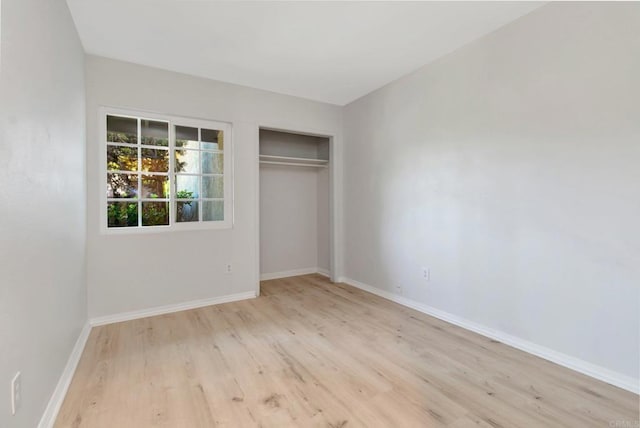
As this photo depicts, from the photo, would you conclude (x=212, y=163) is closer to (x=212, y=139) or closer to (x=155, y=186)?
(x=212, y=139)

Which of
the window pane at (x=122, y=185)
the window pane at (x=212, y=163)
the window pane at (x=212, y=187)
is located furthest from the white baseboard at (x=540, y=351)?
the window pane at (x=122, y=185)

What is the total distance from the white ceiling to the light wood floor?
2.68m

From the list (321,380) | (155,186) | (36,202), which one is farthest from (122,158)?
(321,380)

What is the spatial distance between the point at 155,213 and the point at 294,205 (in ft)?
7.14

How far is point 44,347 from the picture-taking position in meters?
1.58

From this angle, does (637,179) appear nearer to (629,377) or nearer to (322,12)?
(629,377)

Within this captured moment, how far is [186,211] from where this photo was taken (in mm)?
3436

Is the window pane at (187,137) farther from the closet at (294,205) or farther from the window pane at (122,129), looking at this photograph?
the closet at (294,205)

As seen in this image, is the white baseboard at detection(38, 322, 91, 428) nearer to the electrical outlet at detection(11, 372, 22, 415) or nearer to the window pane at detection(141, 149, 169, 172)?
the electrical outlet at detection(11, 372, 22, 415)

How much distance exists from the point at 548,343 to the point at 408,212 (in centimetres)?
171

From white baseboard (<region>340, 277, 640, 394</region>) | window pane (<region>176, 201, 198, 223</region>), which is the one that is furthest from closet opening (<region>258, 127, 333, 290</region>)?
white baseboard (<region>340, 277, 640, 394</region>)

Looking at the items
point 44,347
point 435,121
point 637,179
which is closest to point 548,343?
point 637,179

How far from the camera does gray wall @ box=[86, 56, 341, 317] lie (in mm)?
2924

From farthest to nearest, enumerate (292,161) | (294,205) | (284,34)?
(294,205)
(292,161)
(284,34)
